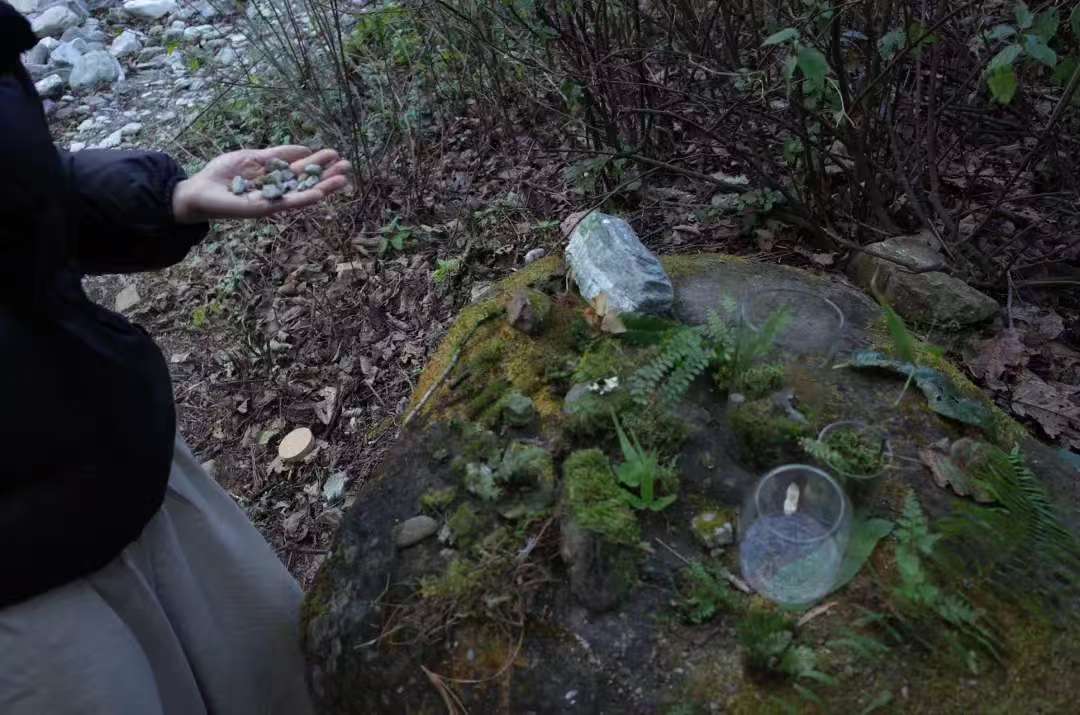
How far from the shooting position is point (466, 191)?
16.4 feet

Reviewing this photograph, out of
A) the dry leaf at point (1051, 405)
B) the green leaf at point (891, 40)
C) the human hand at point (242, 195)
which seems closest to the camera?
the human hand at point (242, 195)

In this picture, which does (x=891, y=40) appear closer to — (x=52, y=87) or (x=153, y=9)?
(x=52, y=87)

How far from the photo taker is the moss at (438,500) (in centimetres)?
223

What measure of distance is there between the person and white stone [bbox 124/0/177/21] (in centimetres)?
713

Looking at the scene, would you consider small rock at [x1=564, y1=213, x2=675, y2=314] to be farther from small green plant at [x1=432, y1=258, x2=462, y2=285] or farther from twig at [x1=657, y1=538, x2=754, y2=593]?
small green plant at [x1=432, y1=258, x2=462, y2=285]

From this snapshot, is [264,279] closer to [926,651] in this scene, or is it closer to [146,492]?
[146,492]

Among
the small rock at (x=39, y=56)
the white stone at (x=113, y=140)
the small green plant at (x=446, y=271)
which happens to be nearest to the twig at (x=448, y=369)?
the small green plant at (x=446, y=271)

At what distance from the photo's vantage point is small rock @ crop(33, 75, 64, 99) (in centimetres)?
719

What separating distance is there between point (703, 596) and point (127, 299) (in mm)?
4535

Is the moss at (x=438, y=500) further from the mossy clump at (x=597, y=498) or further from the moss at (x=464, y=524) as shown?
the mossy clump at (x=597, y=498)

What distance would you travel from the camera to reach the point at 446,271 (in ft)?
14.3

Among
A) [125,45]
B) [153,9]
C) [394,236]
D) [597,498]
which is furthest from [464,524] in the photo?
[153,9]

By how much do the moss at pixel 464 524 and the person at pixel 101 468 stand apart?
0.60 m

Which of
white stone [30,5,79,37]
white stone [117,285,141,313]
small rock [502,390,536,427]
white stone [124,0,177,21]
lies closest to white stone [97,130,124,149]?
white stone [117,285,141,313]
